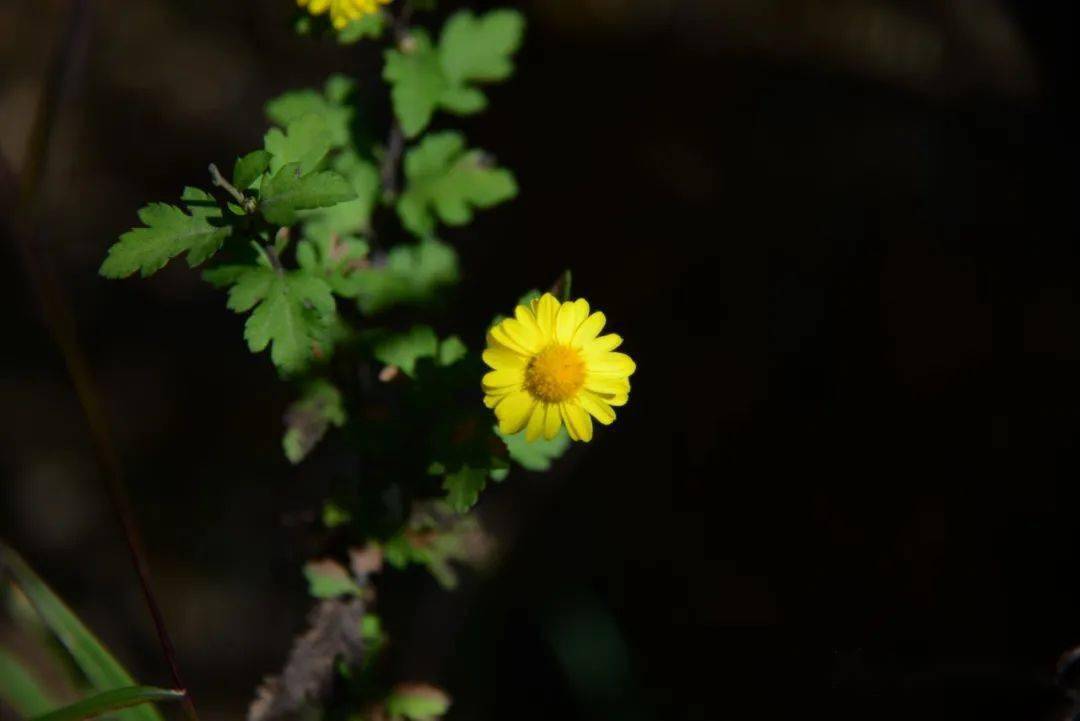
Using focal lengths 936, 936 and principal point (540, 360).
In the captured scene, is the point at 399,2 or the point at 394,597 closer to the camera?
the point at 399,2

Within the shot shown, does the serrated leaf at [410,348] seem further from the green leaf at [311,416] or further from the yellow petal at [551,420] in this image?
the yellow petal at [551,420]

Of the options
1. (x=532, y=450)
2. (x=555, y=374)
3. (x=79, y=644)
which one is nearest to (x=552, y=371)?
(x=555, y=374)

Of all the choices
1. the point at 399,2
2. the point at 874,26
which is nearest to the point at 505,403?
the point at 399,2

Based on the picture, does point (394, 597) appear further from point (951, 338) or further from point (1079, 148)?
point (1079, 148)

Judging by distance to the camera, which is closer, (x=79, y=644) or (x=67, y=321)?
(x=67, y=321)

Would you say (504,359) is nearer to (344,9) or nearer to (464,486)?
(464,486)

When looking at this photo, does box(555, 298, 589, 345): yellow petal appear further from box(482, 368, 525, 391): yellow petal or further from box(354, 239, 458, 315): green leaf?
box(354, 239, 458, 315): green leaf
